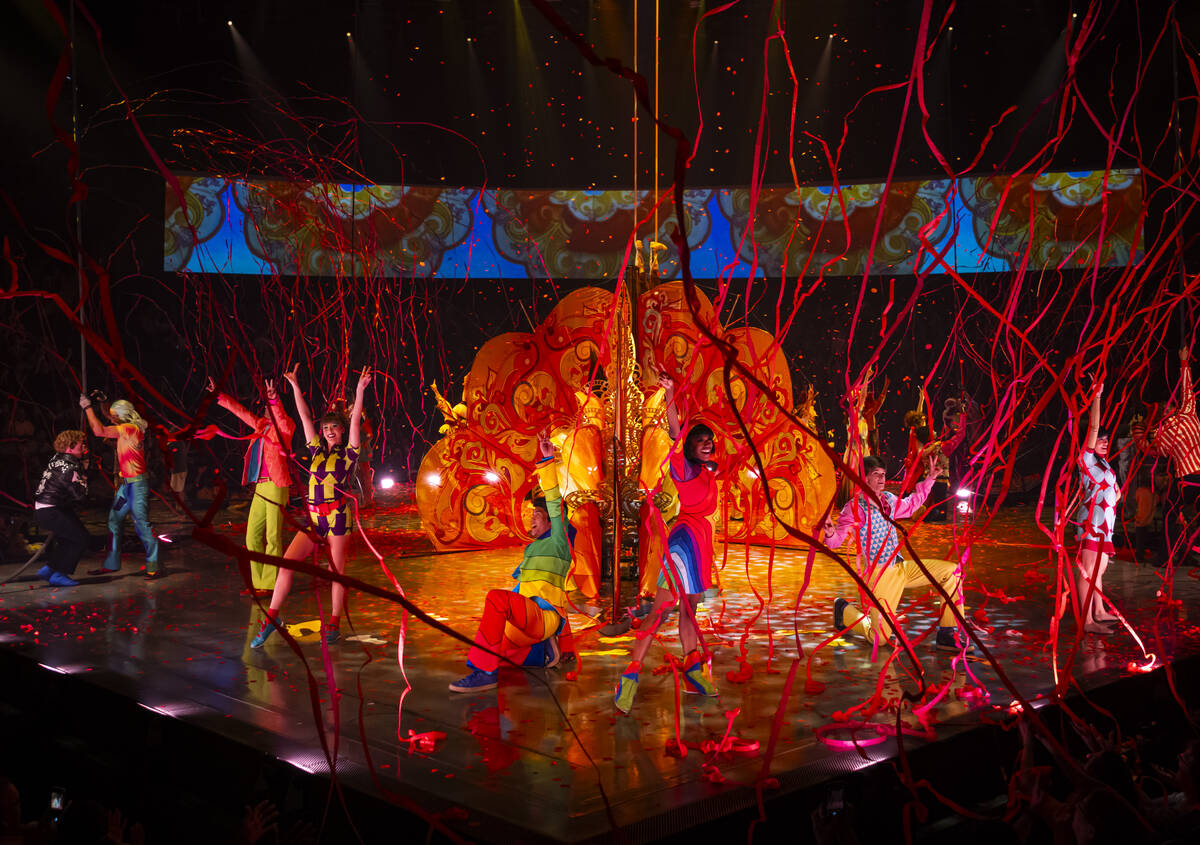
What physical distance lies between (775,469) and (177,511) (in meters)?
6.35

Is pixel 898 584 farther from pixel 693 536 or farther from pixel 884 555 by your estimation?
pixel 693 536

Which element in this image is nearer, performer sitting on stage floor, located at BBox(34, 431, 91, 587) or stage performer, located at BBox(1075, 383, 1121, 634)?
stage performer, located at BBox(1075, 383, 1121, 634)

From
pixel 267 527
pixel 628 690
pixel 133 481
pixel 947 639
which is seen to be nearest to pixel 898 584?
pixel 947 639

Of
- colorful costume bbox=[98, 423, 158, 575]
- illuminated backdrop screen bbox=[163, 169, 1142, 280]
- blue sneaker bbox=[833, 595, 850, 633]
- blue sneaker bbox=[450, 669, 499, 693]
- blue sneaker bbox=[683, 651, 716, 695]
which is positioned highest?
illuminated backdrop screen bbox=[163, 169, 1142, 280]

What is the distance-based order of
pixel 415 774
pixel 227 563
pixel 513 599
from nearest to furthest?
pixel 415 774 < pixel 513 599 < pixel 227 563

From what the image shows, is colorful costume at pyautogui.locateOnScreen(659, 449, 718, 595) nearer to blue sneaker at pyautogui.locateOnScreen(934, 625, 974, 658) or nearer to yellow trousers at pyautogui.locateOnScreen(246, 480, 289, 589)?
blue sneaker at pyautogui.locateOnScreen(934, 625, 974, 658)

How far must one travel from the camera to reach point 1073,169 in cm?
881

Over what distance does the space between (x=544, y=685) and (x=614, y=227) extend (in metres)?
6.86

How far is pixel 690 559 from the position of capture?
4.05 m

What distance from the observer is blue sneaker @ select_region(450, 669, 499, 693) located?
13.4ft

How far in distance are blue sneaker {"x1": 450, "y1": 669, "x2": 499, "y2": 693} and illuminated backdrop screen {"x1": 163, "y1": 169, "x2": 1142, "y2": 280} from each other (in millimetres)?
6088

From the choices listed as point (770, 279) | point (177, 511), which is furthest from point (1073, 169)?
point (177, 511)

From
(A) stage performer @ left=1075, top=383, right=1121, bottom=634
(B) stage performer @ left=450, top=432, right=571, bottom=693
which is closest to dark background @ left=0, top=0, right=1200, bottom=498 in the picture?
(A) stage performer @ left=1075, top=383, right=1121, bottom=634

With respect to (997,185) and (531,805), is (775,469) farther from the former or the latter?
(531,805)
